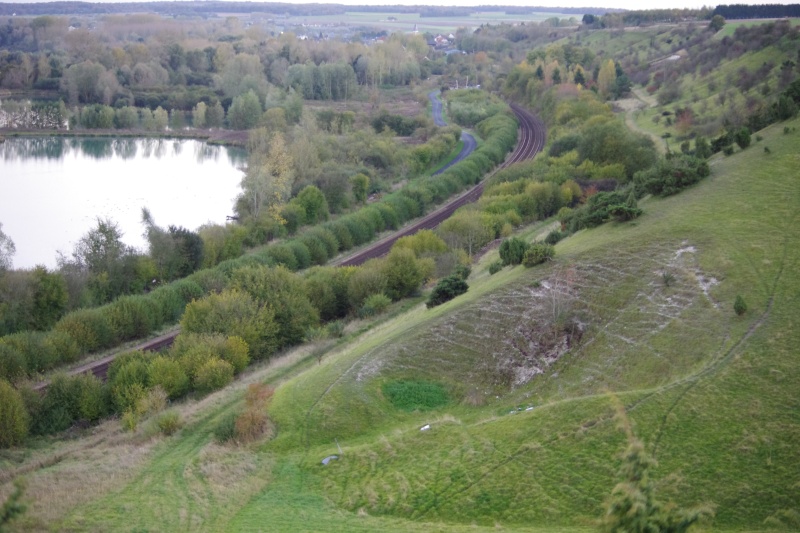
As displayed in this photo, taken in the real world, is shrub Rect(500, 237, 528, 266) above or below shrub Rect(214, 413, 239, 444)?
above

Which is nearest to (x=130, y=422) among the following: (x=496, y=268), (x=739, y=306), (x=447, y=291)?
(x=447, y=291)

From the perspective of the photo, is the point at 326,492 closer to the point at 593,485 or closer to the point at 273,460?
the point at 273,460

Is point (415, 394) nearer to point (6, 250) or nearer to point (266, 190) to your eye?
point (6, 250)

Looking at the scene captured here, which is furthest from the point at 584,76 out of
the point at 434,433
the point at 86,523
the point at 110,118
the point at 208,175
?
the point at 86,523

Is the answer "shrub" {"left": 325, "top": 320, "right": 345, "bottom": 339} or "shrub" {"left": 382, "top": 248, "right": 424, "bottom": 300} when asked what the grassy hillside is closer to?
"shrub" {"left": 325, "top": 320, "right": 345, "bottom": 339}

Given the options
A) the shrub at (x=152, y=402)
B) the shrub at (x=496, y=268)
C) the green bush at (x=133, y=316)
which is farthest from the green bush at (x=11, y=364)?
the shrub at (x=496, y=268)

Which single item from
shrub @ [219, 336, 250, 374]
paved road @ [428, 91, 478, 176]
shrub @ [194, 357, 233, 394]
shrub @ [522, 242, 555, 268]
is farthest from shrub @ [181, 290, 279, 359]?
paved road @ [428, 91, 478, 176]
